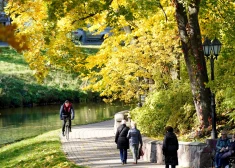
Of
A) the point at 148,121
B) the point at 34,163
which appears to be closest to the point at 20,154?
the point at 34,163

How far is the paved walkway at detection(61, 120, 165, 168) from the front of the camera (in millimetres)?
16016

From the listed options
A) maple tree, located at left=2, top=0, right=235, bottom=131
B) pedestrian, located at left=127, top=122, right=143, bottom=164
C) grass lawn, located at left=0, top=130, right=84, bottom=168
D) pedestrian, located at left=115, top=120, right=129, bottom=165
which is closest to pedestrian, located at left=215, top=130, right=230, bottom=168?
pedestrian, located at left=127, top=122, right=143, bottom=164

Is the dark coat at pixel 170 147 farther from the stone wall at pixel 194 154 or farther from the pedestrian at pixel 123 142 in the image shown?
the pedestrian at pixel 123 142

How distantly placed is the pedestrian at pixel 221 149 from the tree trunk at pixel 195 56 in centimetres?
394

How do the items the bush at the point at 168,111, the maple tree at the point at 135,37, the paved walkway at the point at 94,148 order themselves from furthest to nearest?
the bush at the point at 168,111 < the maple tree at the point at 135,37 < the paved walkway at the point at 94,148

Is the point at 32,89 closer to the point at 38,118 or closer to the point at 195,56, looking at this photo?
the point at 38,118

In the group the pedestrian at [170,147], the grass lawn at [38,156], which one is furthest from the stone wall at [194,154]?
the grass lawn at [38,156]

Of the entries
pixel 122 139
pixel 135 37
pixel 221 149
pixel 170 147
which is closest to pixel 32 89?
pixel 135 37

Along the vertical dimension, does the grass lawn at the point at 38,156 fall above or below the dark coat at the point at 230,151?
below

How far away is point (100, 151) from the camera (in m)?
18.4

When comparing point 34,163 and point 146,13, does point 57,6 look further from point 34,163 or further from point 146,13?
point 34,163

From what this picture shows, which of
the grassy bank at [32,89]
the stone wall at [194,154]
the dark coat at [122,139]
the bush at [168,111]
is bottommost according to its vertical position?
the stone wall at [194,154]


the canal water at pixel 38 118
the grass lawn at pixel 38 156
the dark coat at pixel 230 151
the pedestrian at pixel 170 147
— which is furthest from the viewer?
the canal water at pixel 38 118

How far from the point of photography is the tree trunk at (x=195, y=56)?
17.2m
